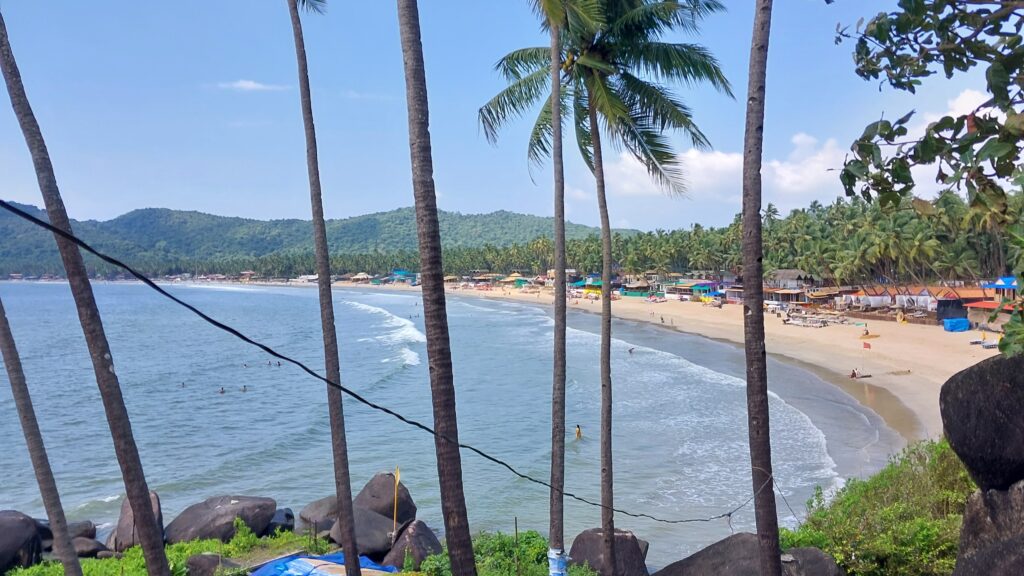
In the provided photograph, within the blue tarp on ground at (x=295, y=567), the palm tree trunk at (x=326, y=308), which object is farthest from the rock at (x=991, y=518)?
the blue tarp on ground at (x=295, y=567)

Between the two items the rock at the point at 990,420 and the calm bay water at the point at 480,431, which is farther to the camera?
the calm bay water at the point at 480,431

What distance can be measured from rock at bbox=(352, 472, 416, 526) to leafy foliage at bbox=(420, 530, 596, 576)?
142 inches

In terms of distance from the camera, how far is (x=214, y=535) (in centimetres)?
1370

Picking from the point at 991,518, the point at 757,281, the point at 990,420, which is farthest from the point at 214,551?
the point at 990,420

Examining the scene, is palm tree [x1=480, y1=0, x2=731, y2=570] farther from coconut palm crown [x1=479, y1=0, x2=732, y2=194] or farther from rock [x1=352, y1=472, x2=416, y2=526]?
rock [x1=352, y1=472, x2=416, y2=526]

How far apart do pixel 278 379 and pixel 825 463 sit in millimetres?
29949

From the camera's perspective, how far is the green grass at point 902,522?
738 cm

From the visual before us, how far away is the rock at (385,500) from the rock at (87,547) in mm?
4570

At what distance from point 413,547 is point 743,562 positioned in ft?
17.9

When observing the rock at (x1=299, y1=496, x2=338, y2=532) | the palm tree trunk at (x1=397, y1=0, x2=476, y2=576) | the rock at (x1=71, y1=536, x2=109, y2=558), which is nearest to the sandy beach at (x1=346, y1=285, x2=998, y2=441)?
the rock at (x1=299, y1=496, x2=338, y2=532)

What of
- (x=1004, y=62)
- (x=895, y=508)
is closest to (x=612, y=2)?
(x=1004, y=62)

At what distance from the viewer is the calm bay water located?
59.5 ft

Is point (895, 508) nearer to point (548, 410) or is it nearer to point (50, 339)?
point (548, 410)

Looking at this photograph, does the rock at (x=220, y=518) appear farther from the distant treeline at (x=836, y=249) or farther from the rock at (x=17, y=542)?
the distant treeline at (x=836, y=249)
